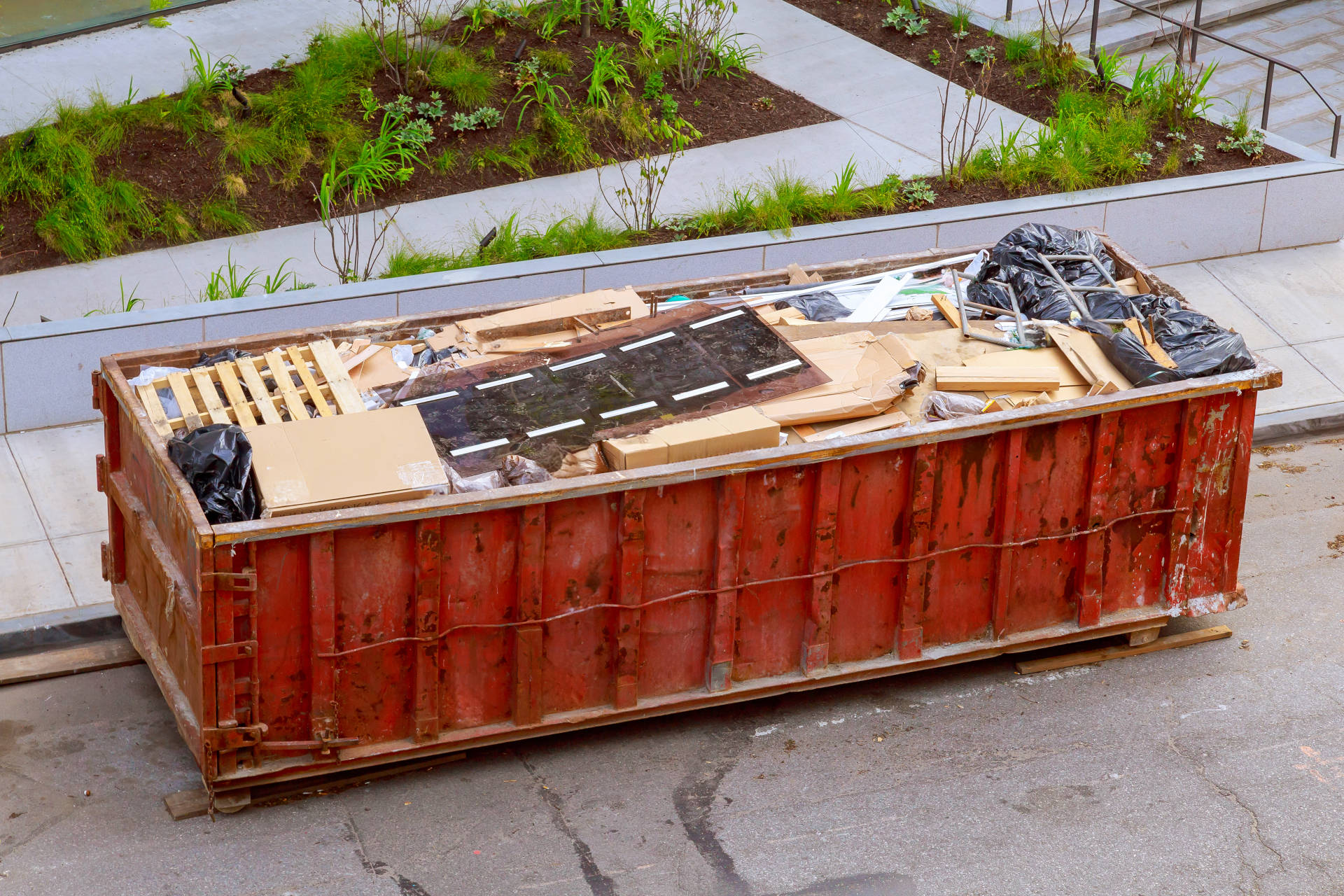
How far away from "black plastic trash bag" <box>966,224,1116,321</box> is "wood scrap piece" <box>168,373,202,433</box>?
419cm

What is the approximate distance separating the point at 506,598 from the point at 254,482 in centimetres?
120

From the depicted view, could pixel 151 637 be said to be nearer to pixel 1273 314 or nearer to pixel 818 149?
pixel 818 149

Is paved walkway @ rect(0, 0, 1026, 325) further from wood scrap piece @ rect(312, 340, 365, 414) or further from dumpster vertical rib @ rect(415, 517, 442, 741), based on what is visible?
dumpster vertical rib @ rect(415, 517, 442, 741)

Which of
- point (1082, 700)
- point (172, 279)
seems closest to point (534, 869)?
point (1082, 700)

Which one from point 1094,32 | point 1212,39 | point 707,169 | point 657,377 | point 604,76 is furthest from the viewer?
point 1212,39

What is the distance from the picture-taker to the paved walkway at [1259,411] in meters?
8.62

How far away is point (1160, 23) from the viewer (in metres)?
15.7

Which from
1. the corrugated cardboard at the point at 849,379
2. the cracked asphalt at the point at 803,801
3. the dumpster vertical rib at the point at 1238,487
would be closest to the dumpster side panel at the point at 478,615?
the cracked asphalt at the point at 803,801

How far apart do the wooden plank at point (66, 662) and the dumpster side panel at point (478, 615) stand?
6.65 ft

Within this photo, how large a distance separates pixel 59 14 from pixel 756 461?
9.79 m

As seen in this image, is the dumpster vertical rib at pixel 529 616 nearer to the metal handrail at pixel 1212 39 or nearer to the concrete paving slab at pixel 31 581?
the concrete paving slab at pixel 31 581

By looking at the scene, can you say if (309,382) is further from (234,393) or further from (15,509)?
(15,509)

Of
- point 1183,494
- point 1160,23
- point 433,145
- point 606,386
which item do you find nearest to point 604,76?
point 433,145

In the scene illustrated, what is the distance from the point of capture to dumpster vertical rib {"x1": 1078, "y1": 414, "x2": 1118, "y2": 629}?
7.61 metres
